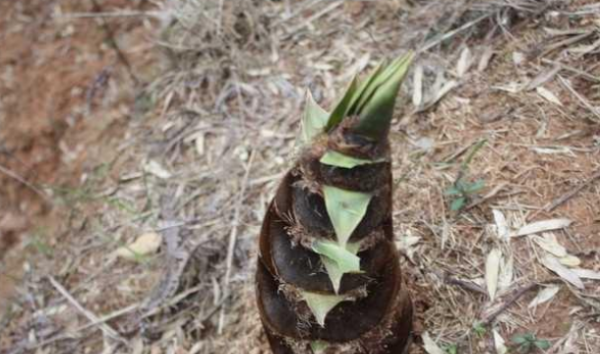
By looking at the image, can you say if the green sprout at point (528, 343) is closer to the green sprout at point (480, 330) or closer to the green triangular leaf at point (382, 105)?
the green sprout at point (480, 330)

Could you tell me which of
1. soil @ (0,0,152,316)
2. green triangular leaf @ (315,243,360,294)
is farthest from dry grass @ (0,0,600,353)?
green triangular leaf @ (315,243,360,294)

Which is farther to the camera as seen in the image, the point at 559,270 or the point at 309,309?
the point at 559,270

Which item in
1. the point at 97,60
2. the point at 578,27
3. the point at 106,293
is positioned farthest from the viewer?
the point at 97,60

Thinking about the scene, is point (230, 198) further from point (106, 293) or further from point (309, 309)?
point (309, 309)

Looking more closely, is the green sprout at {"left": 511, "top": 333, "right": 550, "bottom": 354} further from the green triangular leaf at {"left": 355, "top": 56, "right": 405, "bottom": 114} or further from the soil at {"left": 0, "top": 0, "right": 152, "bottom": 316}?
the soil at {"left": 0, "top": 0, "right": 152, "bottom": 316}

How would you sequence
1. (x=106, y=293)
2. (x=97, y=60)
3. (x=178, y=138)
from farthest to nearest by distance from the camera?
(x=97, y=60) → (x=178, y=138) → (x=106, y=293)

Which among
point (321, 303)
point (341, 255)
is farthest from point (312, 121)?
point (321, 303)

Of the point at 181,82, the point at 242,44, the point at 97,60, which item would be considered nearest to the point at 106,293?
the point at 181,82
